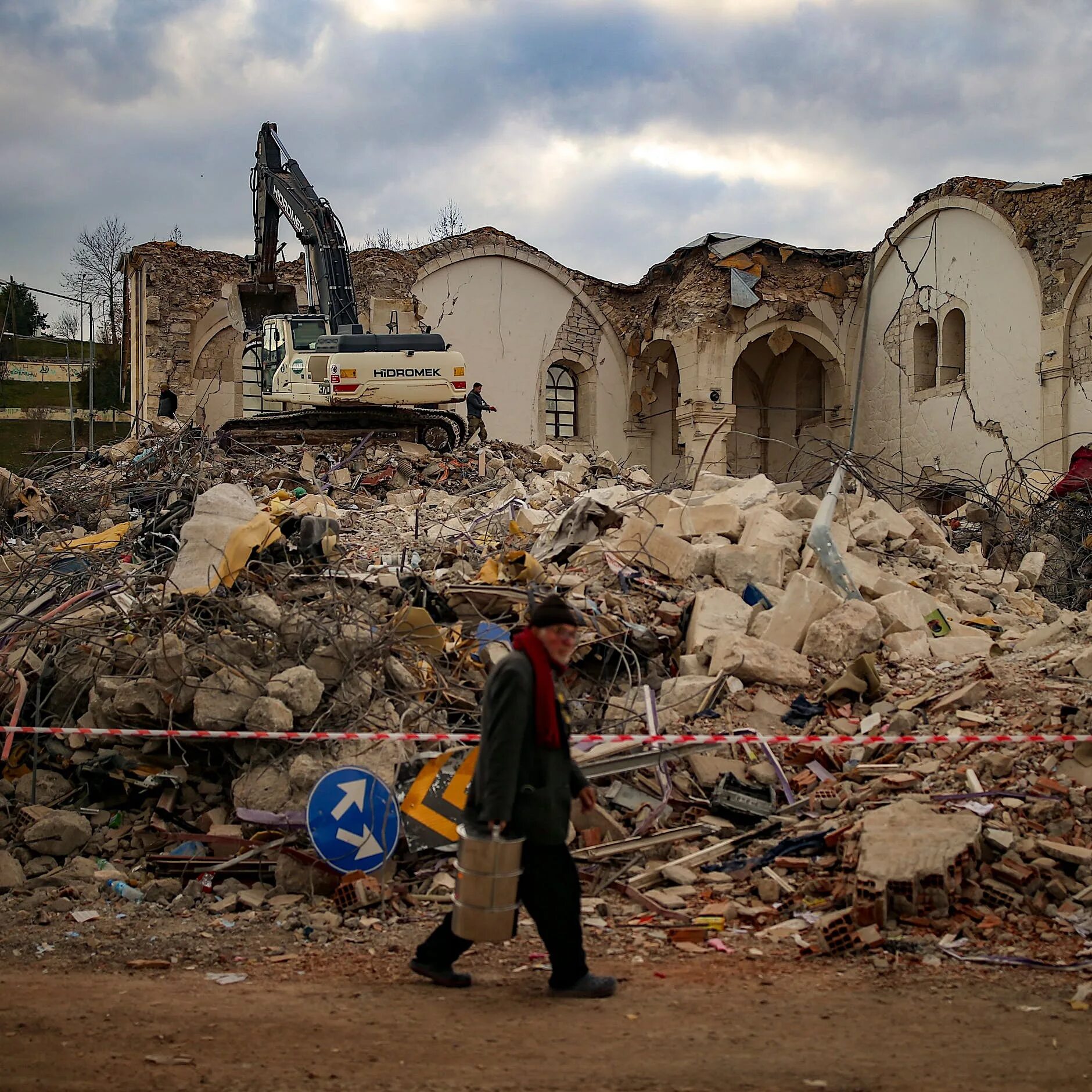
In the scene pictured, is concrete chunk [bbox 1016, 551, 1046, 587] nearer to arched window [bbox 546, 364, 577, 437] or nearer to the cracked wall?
the cracked wall

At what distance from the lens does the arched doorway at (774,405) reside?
81.0 feet

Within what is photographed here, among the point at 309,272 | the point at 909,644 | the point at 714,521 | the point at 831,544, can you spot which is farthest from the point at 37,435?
the point at 909,644

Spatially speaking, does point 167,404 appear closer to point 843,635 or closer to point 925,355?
point 925,355

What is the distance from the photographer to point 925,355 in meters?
21.1

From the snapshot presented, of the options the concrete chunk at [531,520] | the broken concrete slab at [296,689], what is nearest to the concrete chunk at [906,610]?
the concrete chunk at [531,520]

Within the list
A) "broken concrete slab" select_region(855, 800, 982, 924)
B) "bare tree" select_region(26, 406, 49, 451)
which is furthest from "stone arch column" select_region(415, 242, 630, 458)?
"broken concrete slab" select_region(855, 800, 982, 924)

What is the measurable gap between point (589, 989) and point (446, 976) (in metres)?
0.48

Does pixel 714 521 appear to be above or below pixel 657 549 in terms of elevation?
above

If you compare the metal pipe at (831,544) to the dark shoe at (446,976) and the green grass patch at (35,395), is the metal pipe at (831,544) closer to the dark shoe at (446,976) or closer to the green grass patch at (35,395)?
the dark shoe at (446,976)

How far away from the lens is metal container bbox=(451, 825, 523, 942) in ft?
11.8

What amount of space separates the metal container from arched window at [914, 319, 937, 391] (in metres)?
18.9

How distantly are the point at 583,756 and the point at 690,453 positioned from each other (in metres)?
16.8

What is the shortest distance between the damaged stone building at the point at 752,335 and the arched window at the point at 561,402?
40 millimetres

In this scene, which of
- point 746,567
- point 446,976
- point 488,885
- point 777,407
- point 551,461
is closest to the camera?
point 488,885
